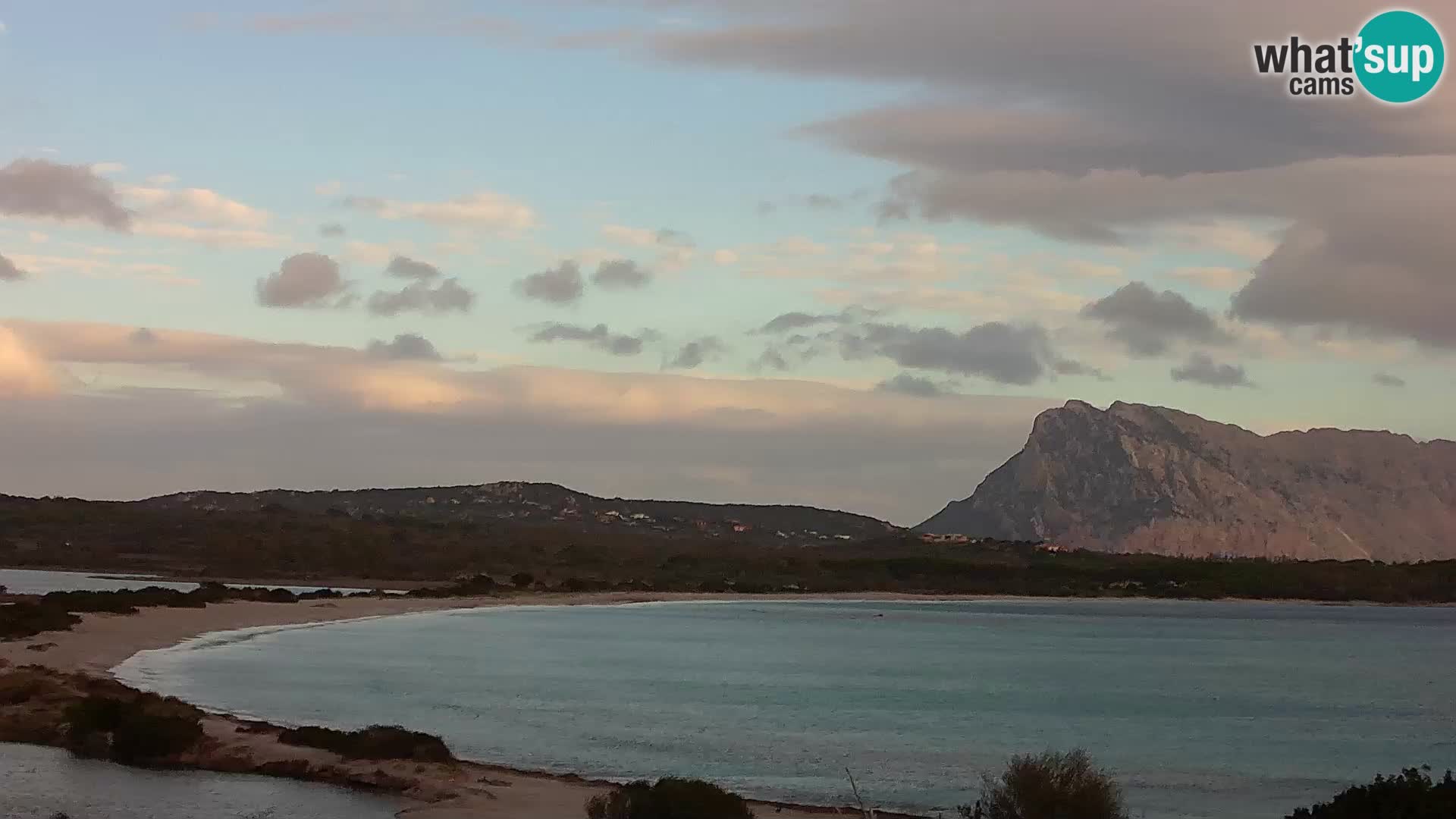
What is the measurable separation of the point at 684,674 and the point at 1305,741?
926 inches

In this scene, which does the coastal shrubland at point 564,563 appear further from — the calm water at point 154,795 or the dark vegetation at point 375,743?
the calm water at point 154,795

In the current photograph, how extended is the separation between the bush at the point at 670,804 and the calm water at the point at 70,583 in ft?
232

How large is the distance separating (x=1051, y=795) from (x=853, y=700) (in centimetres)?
2978

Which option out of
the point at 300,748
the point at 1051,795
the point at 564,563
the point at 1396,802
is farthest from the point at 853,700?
the point at 564,563

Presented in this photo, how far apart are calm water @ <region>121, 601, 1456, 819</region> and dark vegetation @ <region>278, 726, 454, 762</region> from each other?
305cm

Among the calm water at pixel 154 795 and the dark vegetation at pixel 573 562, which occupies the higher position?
the dark vegetation at pixel 573 562

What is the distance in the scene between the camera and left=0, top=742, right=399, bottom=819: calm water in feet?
69.7

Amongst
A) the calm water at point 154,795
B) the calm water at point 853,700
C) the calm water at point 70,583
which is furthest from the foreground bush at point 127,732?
the calm water at point 70,583

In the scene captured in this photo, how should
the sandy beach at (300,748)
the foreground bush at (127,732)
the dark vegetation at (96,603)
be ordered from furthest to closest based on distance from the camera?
the dark vegetation at (96,603) < the foreground bush at (127,732) < the sandy beach at (300,748)

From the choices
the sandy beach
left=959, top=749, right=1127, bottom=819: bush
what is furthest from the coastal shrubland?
left=959, top=749, right=1127, bottom=819: bush

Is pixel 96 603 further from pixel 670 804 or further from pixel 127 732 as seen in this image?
pixel 670 804

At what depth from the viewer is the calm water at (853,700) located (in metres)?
32.3

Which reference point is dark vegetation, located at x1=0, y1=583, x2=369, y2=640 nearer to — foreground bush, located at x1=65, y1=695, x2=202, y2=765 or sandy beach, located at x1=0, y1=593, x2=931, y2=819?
sandy beach, located at x1=0, y1=593, x2=931, y2=819

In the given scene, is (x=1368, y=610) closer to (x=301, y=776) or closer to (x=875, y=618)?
(x=875, y=618)
